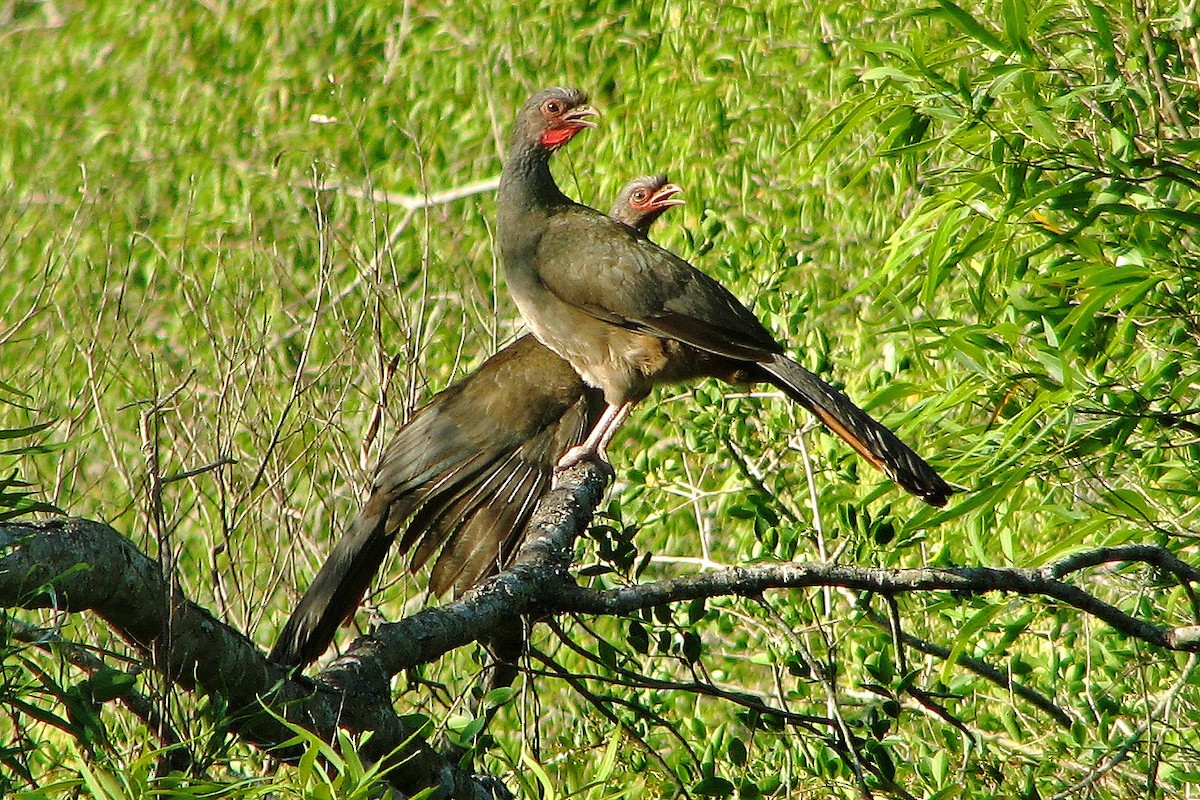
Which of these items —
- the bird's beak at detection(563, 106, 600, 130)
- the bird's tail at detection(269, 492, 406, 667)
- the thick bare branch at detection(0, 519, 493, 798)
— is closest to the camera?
the thick bare branch at detection(0, 519, 493, 798)

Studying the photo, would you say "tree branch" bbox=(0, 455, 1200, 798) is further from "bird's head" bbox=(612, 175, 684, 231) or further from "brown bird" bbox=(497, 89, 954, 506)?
"bird's head" bbox=(612, 175, 684, 231)

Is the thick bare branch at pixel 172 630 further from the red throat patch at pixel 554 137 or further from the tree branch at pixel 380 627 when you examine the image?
the red throat patch at pixel 554 137

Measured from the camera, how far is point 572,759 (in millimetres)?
3855

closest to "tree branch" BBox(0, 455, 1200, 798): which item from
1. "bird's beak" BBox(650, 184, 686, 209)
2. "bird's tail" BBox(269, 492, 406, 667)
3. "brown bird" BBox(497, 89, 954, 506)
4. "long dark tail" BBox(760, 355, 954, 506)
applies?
"long dark tail" BBox(760, 355, 954, 506)

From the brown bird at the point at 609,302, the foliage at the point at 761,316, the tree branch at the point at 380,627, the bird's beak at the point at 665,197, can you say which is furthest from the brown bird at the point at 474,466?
the tree branch at the point at 380,627

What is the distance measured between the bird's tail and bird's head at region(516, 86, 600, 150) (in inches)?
61.0

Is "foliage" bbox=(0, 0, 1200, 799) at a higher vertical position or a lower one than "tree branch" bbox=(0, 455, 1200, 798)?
lower

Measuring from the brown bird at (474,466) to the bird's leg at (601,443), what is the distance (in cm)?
20

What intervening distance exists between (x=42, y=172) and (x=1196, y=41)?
6.37 m

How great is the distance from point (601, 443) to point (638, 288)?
0.54 metres

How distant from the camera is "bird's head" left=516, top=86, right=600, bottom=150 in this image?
554 centimetres

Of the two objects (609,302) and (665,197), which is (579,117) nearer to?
(665,197)

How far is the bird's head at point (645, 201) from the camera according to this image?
5.92 meters

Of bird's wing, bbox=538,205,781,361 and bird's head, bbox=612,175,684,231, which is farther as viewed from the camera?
bird's head, bbox=612,175,684,231
